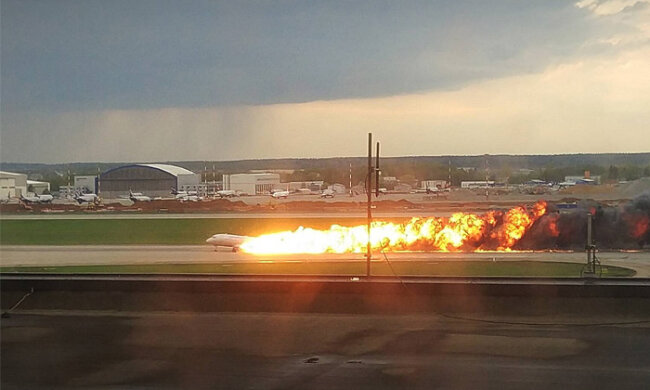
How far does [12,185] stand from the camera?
884cm

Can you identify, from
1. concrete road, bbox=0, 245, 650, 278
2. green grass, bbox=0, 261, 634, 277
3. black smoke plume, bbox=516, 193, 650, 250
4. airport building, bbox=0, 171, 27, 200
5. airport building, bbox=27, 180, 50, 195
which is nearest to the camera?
green grass, bbox=0, 261, 634, 277

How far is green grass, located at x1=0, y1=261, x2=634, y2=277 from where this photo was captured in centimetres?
830

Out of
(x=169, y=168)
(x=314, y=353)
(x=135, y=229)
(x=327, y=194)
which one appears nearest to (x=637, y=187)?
(x=327, y=194)

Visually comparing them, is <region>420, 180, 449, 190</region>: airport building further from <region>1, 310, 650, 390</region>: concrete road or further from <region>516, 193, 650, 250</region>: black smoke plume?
<region>1, 310, 650, 390</region>: concrete road

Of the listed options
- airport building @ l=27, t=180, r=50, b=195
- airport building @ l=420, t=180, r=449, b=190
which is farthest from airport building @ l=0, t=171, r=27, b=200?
airport building @ l=420, t=180, r=449, b=190

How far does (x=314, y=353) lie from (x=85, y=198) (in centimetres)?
505

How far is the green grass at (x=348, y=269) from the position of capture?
27.2 ft

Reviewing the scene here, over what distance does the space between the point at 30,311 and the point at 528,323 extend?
504 cm

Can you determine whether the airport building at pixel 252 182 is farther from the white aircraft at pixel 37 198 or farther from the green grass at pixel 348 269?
the white aircraft at pixel 37 198

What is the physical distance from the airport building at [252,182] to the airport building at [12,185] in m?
2.54

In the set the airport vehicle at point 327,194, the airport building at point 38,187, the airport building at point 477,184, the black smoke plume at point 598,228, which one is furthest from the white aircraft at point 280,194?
the black smoke plume at point 598,228

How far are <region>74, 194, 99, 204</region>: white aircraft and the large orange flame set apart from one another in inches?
82.6

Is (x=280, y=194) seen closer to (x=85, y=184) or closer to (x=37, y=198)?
(x=85, y=184)

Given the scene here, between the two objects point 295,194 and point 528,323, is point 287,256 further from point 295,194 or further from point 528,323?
point 528,323
